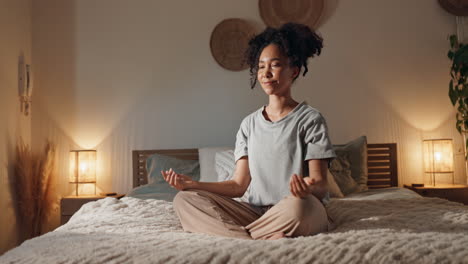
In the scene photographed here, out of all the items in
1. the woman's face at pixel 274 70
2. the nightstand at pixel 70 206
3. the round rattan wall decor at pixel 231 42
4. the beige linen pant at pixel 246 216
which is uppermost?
the round rattan wall decor at pixel 231 42

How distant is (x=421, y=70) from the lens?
3.74 metres

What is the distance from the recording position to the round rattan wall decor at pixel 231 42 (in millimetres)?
3803

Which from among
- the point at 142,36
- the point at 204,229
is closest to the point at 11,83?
the point at 142,36

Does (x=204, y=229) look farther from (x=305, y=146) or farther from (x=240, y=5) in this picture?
(x=240, y=5)

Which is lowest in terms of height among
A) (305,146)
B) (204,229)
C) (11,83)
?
(204,229)

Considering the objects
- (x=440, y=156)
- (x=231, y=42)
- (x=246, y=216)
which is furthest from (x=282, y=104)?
(x=440, y=156)

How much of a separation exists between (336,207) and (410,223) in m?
0.41

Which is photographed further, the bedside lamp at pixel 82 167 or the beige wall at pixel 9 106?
the bedside lamp at pixel 82 167

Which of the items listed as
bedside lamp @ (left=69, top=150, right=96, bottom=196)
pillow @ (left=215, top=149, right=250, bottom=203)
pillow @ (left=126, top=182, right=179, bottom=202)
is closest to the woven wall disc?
pillow @ (left=215, top=149, right=250, bottom=203)

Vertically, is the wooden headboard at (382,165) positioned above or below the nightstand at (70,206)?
above

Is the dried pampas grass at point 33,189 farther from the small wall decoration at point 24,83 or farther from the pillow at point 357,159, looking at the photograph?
the pillow at point 357,159

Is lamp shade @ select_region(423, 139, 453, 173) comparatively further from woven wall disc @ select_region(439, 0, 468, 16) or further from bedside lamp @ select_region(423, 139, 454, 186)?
woven wall disc @ select_region(439, 0, 468, 16)

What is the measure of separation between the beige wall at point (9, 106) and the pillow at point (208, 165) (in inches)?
58.1

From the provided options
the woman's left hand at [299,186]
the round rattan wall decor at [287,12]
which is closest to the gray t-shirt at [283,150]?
the woman's left hand at [299,186]
